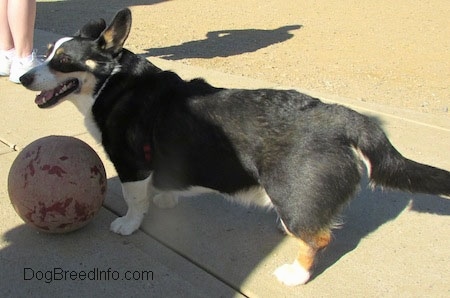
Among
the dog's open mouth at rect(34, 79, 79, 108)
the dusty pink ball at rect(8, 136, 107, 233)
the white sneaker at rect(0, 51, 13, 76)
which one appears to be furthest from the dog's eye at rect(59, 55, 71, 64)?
the white sneaker at rect(0, 51, 13, 76)

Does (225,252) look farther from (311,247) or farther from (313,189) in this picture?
(313,189)

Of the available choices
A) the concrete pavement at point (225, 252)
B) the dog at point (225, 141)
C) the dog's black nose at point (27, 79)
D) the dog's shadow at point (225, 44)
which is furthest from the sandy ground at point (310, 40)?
the dog's black nose at point (27, 79)

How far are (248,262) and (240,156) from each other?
706 millimetres

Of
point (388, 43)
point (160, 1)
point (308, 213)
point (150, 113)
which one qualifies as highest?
point (150, 113)

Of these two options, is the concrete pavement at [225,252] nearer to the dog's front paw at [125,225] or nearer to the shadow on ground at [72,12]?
the dog's front paw at [125,225]

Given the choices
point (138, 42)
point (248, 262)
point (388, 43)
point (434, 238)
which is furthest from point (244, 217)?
point (388, 43)

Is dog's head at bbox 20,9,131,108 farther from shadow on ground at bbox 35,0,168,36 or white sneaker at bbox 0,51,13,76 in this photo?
shadow on ground at bbox 35,0,168,36

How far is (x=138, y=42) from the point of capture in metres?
10.2

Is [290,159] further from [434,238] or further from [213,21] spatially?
[213,21]

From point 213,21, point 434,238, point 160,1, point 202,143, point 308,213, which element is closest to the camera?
point 308,213

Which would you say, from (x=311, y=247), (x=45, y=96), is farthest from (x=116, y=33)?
(x=311, y=247)

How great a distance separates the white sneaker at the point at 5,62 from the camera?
20.8ft

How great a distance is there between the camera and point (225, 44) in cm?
1038

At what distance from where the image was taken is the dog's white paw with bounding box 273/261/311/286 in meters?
3.07
